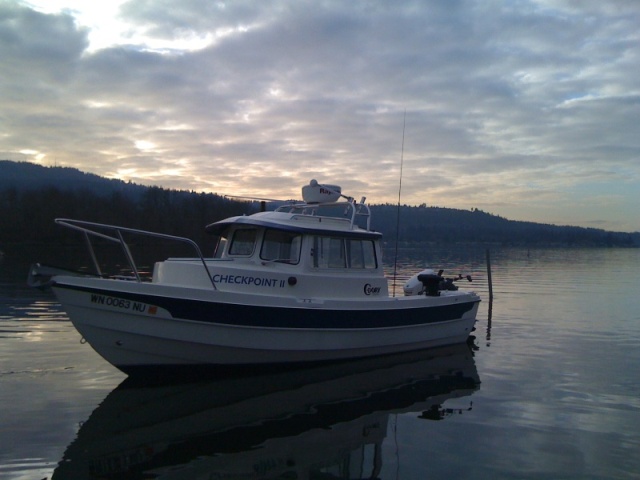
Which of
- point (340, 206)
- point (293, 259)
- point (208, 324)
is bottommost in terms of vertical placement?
point (208, 324)

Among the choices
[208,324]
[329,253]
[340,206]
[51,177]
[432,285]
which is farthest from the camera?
[51,177]

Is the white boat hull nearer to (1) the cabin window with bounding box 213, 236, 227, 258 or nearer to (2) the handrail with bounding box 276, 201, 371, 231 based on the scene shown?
(2) the handrail with bounding box 276, 201, 371, 231

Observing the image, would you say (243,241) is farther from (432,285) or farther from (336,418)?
(432,285)

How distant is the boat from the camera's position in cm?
812

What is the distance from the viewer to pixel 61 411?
24.2 ft

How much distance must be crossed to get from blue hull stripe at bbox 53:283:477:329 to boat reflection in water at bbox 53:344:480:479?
927mm

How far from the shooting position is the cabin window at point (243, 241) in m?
10.0

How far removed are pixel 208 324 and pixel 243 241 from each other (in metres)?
2.18

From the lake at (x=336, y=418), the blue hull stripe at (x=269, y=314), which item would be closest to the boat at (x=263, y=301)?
the blue hull stripe at (x=269, y=314)

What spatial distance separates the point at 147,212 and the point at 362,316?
208 ft

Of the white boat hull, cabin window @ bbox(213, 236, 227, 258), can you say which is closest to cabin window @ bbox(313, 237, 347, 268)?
the white boat hull

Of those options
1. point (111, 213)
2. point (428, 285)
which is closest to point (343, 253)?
point (428, 285)

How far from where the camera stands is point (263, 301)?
28.7ft

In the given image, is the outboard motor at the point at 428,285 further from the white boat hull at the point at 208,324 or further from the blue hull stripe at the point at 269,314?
the white boat hull at the point at 208,324
